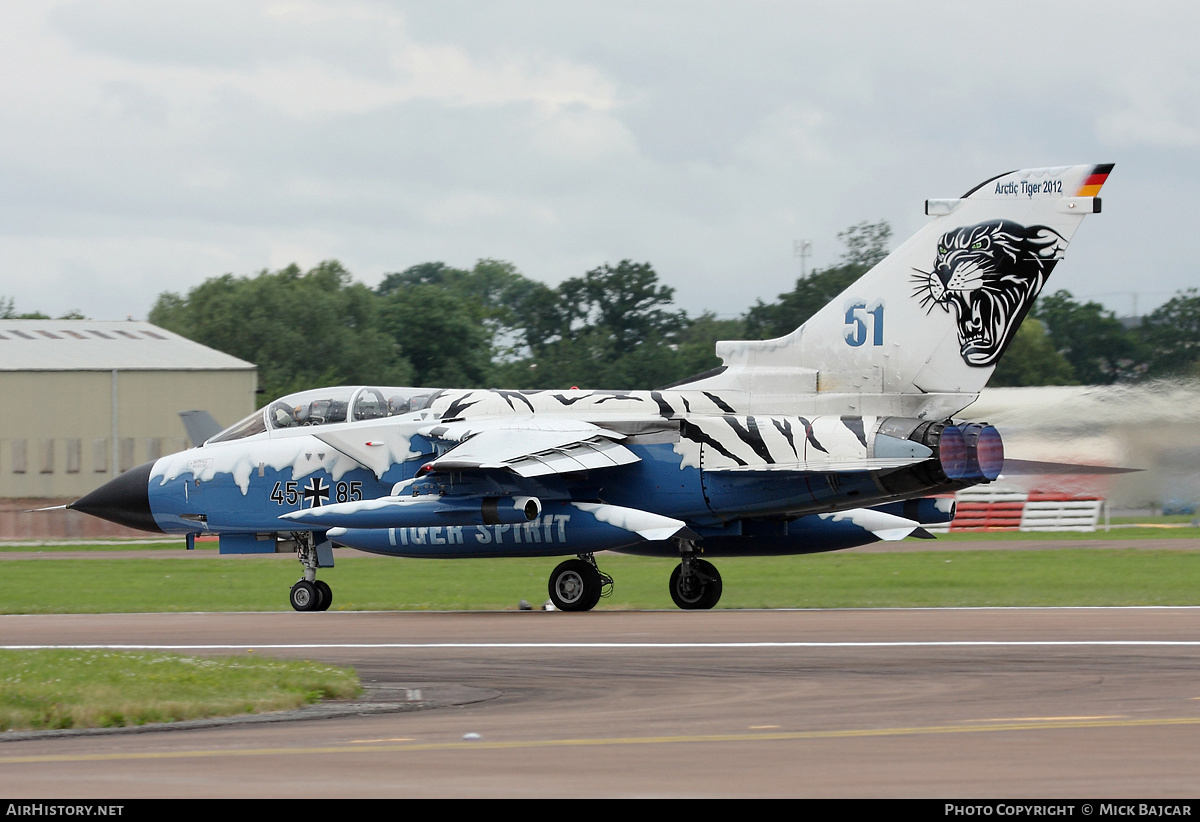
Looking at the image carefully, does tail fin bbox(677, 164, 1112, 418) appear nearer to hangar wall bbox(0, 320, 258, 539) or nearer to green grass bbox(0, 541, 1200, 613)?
green grass bbox(0, 541, 1200, 613)

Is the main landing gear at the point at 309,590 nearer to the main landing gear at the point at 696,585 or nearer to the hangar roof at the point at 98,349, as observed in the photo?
the main landing gear at the point at 696,585

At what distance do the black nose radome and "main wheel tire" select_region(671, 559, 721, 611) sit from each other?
28.1ft

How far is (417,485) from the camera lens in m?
21.5

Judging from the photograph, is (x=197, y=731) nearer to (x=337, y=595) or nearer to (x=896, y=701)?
(x=896, y=701)

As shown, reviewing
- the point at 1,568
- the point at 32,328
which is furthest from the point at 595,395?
the point at 32,328

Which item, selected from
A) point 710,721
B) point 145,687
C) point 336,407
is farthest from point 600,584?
point 710,721

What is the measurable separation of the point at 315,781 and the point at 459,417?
13971 mm

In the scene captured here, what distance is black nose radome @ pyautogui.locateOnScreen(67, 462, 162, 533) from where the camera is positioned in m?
24.5

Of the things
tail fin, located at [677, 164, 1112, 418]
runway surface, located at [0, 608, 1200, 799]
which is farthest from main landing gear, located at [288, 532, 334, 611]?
tail fin, located at [677, 164, 1112, 418]

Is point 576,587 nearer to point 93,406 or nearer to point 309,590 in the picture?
point 309,590

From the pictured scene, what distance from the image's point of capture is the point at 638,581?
30.9m

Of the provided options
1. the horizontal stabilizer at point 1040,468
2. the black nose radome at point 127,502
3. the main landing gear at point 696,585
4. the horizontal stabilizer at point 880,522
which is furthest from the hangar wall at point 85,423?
the horizontal stabilizer at point 1040,468

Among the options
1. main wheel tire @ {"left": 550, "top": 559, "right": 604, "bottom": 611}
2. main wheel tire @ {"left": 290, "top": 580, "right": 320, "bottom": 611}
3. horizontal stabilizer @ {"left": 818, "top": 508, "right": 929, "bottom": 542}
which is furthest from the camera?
main wheel tire @ {"left": 290, "top": 580, "right": 320, "bottom": 611}
